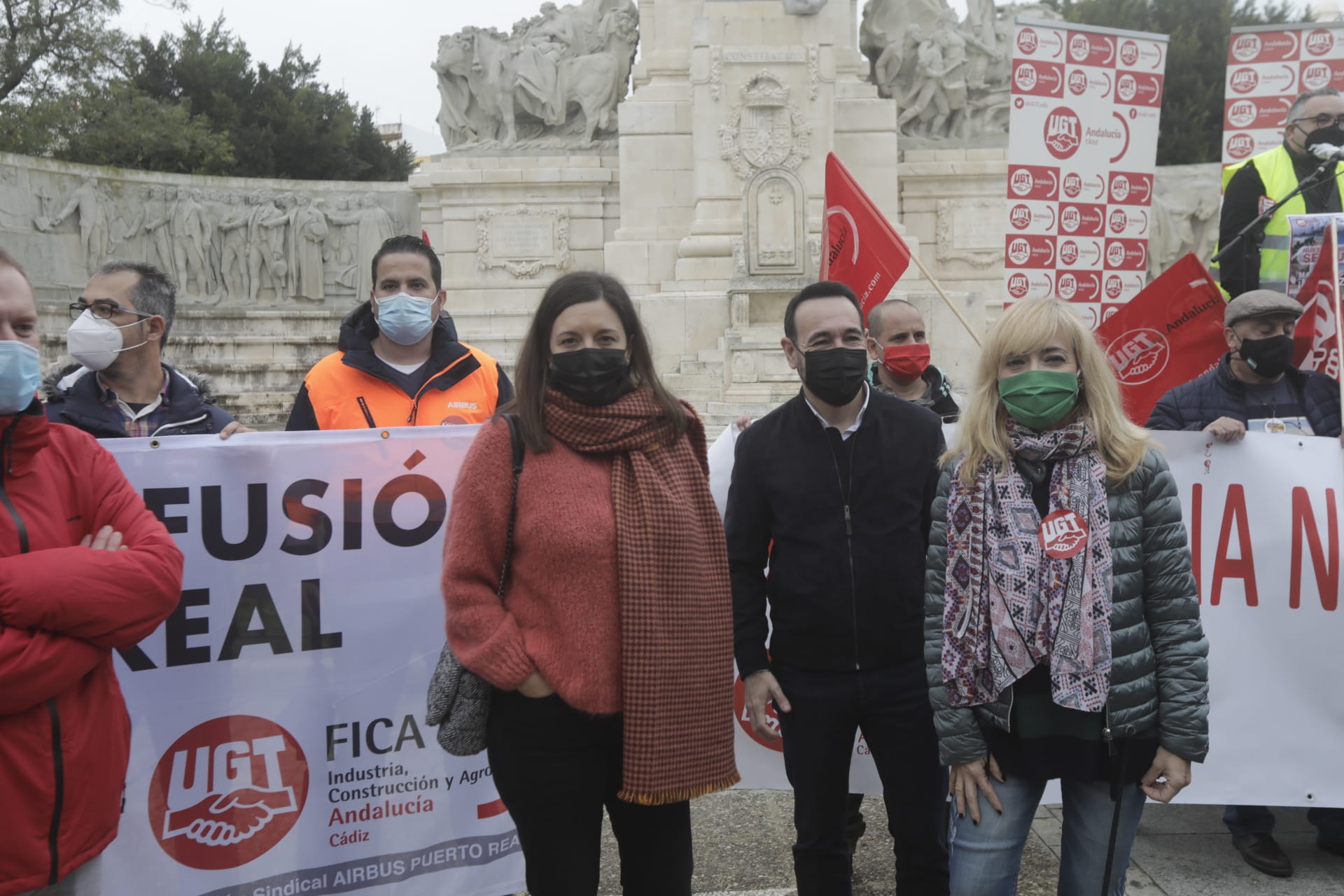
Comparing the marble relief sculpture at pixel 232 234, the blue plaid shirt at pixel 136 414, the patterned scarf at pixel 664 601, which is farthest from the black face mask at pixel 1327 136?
the marble relief sculpture at pixel 232 234

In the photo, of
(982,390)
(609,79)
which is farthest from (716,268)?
(982,390)

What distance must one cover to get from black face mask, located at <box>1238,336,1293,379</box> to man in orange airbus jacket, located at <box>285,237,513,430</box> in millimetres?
2754

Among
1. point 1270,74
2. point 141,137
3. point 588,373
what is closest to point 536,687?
point 588,373

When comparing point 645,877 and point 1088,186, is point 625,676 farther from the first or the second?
point 1088,186

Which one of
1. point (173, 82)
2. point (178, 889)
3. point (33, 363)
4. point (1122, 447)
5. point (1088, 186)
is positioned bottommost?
point (178, 889)

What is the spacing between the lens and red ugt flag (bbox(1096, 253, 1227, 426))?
4.99 m

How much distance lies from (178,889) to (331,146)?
32.3 meters

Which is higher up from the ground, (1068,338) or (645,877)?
(1068,338)

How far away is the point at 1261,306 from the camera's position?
4090 mm

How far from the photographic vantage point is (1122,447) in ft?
8.45

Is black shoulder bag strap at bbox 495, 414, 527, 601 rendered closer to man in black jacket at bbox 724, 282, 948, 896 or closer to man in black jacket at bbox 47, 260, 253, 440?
man in black jacket at bbox 724, 282, 948, 896

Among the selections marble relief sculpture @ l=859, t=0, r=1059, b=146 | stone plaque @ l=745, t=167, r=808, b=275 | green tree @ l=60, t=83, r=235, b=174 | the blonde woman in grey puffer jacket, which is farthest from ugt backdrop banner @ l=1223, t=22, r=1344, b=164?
green tree @ l=60, t=83, r=235, b=174

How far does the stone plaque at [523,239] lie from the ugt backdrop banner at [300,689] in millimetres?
17311

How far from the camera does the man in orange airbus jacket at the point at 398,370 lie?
3.72m
